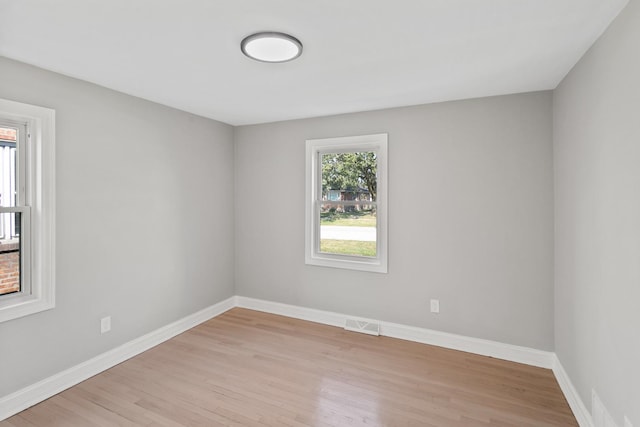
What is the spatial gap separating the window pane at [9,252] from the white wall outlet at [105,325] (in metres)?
0.65

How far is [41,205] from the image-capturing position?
2422 millimetres

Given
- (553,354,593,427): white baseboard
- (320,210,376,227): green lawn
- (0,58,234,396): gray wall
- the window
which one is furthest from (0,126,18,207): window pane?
(553,354,593,427): white baseboard

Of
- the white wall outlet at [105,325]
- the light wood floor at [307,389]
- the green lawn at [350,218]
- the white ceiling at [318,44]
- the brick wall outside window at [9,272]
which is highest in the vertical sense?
the white ceiling at [318,44]

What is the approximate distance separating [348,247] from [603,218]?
7.85 feet

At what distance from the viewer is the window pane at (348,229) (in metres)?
3.72

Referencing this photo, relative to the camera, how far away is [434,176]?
3.27m

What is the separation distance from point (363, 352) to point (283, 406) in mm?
1056

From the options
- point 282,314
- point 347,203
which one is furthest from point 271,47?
point 282,314

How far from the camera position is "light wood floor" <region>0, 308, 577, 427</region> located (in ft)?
7.28

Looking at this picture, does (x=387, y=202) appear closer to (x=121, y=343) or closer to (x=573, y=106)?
(x=573, y=106)

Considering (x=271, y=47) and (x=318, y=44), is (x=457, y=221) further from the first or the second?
(x=271, y=47)

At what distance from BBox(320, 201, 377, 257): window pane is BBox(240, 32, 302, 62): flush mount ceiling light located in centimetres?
196

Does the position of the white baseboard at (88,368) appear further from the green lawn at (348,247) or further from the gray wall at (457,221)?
the green lawn at (348,247)

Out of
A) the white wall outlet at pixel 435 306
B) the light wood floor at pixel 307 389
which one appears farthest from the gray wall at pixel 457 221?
the light wood floor at pixel 307 389
